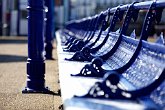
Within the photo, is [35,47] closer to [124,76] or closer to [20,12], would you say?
[124,76]

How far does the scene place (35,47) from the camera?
20.8ft

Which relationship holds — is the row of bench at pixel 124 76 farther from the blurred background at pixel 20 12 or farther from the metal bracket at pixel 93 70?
the blurred background at pixel 20 12

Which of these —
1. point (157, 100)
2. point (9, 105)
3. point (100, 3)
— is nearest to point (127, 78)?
point (157, 100)

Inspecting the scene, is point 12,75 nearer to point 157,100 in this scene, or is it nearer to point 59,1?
point 157,100

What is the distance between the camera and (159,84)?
3242mm

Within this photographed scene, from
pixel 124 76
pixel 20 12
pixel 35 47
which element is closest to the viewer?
pixel 124 76

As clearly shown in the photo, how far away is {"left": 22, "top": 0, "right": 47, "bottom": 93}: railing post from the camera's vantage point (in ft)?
20.7

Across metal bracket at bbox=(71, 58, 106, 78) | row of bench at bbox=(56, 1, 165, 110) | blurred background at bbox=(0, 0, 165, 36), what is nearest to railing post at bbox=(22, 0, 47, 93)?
row of bench at bbox=(56, 1, 165, 110)

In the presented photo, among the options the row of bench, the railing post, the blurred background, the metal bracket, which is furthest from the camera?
the blurred background

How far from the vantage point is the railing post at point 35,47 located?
20.7ft

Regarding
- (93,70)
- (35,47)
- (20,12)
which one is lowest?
(20,12)

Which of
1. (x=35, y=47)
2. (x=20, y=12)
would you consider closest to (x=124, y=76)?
(x=35, y=47)

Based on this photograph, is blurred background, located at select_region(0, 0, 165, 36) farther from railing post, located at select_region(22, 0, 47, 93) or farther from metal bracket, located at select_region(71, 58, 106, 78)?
metal bracket, located at select_region(71, 58, 106, 78)

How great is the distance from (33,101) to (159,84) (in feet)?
9.29
